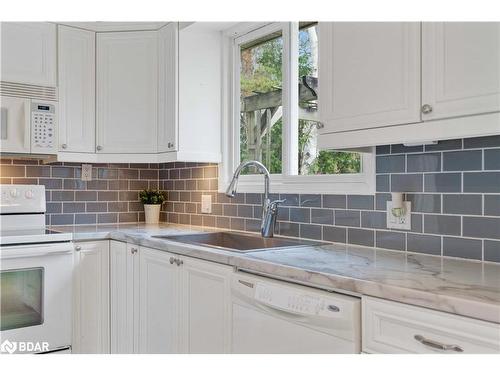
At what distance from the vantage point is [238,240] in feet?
8.83

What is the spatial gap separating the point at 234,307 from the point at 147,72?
1.81 meters

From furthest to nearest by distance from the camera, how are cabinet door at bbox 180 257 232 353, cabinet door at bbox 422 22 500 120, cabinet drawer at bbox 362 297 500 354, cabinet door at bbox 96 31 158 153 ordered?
1. cabinet door at bbox 96 31 158 153
2. cabinet door at bbox 180 257 232 353
3. cabinet door at bbox 422 22 500 120
4. cabinet drawer at bbox 362 297 500 354

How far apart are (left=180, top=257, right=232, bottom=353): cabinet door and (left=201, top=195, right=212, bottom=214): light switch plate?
96 centimetres

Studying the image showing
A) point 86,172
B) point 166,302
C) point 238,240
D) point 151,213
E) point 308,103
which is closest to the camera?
point 166,302

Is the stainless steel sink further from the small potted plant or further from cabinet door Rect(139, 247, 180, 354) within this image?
the small potted plant

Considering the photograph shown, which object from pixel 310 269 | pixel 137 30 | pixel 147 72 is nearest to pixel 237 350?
pixel 310 269

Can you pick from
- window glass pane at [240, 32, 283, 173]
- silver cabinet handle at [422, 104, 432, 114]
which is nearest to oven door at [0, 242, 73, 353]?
window glass pane at [240, 32, 283, 173]

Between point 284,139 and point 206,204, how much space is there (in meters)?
0.80

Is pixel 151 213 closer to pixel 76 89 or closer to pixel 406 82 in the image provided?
pixel 76 89

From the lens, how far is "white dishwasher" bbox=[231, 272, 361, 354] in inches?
54.9

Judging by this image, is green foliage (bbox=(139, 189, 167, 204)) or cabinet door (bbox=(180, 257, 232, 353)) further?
green foliage (bbox=(139, 189, 167, 204))

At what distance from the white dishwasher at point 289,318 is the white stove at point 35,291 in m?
1.25

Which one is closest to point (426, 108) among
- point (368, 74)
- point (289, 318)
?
point (368, 74)
